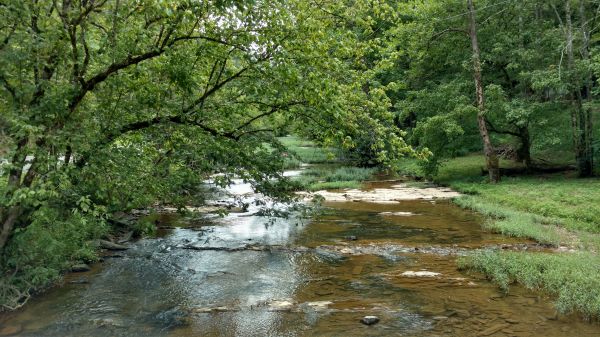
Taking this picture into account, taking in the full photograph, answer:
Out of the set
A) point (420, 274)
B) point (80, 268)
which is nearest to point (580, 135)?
point (420, 274)

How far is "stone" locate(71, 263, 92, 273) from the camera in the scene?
35.4 ft

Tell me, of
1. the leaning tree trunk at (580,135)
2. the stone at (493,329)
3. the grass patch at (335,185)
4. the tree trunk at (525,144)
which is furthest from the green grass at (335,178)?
the stone at (493,329)

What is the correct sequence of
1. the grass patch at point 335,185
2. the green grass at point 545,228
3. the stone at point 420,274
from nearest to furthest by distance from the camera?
the green grass at point 545,228, the stone at point 420,274, the grass patch at point 335,185

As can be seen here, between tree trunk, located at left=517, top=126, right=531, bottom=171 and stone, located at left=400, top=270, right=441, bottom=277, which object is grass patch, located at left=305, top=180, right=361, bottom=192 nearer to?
tree trunk, located at left=517, top=126, right=531, bottom=171

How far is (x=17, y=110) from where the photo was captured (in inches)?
276

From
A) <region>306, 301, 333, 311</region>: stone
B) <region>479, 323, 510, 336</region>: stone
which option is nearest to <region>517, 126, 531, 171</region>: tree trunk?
<region>479, 323, 510, 336</region>: stone

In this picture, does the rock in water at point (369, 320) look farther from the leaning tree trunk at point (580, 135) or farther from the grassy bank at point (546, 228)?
the leaning tree trunk at point (580, 135)

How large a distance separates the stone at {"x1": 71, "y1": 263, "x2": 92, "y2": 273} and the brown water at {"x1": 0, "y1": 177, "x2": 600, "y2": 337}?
23 cm

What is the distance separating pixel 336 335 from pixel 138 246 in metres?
7.98

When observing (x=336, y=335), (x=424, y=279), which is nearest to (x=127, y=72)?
(x=336, y=335)

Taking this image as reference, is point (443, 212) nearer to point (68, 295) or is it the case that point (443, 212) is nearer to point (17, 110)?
point (68, 295)

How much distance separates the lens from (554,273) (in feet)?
30.0

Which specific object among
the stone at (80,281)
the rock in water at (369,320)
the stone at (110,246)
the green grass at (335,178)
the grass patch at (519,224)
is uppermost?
the green grass at (335,178)

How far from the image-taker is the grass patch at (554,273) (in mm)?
7875
